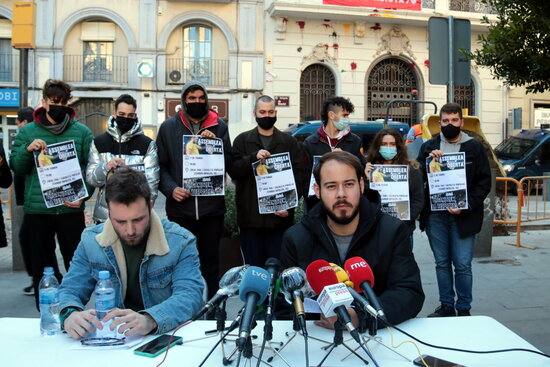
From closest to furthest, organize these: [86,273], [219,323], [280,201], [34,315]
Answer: [219,323]
[86,273]
[280,201]
[34,315]

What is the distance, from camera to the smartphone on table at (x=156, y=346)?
2.18m

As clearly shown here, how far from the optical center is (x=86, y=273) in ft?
9.44

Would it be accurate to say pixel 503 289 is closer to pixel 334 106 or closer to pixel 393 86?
pixel 334 106

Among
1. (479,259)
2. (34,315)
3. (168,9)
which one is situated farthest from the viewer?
(168,9)

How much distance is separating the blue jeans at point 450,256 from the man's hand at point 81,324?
3591mm

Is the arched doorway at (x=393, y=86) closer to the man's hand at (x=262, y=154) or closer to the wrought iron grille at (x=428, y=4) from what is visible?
the wrought iron grille at (x=428, y=4)

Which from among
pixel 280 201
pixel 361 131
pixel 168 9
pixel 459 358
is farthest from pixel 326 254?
pixel 168 9

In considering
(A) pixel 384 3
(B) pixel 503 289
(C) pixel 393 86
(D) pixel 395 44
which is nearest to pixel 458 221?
(B) pixel 503 289

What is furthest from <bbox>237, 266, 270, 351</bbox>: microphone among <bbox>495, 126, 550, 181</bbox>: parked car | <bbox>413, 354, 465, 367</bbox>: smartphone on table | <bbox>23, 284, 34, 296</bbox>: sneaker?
<bbox>495, 126, 550, 181</bbox>: parked car

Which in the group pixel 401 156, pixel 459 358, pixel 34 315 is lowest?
pixel 34 315

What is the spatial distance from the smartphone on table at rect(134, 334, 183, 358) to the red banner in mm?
20169

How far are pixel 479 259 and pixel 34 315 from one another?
5.99 metres

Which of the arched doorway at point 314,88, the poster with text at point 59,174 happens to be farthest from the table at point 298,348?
the arched doorway at point 314,88

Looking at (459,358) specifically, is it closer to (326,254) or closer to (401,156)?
(326,254)
